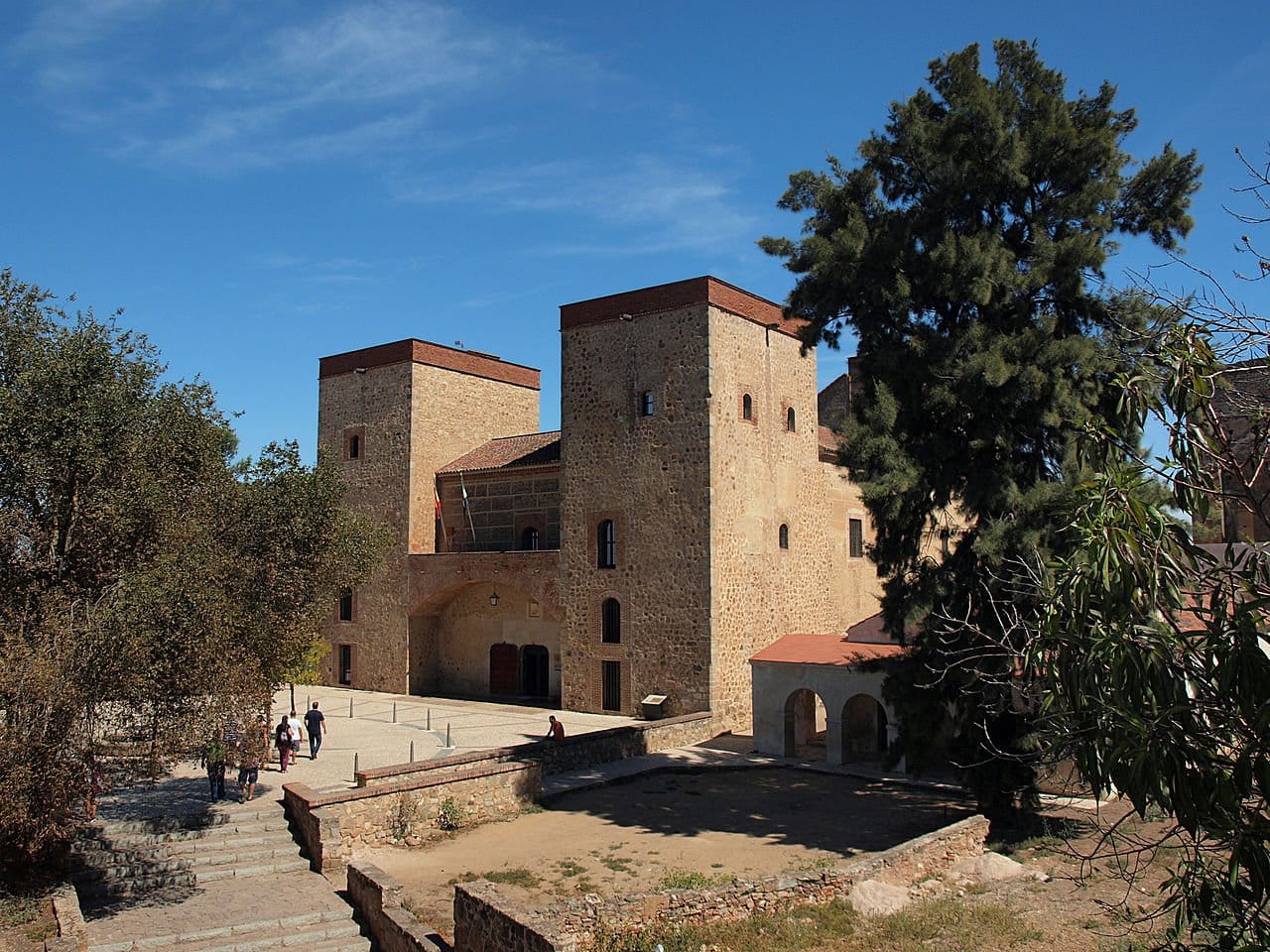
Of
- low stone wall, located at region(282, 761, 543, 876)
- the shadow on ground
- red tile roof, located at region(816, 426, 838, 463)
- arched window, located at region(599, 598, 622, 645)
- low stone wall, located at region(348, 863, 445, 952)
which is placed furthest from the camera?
red tile roof, located at region(816, 426, 838, 463)

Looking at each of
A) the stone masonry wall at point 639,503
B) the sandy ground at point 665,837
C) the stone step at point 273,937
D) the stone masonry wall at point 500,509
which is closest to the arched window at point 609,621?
the stone masonry wall at point 639,503

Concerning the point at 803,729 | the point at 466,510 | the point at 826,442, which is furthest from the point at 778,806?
the point at 466,510

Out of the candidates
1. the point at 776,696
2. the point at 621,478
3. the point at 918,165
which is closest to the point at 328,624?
the point at 621,478

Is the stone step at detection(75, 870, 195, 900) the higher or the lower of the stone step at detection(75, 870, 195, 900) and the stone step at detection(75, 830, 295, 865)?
the lower

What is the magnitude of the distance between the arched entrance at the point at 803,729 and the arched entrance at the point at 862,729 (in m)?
0.60

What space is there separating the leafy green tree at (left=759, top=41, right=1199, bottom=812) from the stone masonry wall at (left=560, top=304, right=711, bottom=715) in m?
7.98

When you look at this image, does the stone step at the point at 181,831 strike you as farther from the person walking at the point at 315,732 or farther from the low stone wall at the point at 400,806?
the person walking at the point at 315,732

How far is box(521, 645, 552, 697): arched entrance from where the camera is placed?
28375 mm

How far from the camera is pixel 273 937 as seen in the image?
39.0 feet

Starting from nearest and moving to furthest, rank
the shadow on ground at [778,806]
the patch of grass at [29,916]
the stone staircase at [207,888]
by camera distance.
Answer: the patch of grass at [29,916]
the stone staircase at [207,888]
the shadow on ground at [778,806]

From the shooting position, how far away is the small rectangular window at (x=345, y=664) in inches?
1225

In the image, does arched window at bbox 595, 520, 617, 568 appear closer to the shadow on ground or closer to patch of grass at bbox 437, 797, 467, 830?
the shadow on ground

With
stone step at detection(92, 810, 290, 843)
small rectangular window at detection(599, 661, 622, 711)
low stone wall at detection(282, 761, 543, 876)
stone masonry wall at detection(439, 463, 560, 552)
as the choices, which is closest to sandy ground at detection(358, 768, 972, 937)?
low stone wall at detection(282, 761, 543, 876)

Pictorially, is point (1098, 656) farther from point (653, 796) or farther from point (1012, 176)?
point (653, 796)
